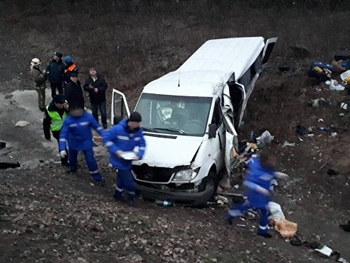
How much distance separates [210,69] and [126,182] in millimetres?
4348

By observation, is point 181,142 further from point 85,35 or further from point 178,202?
point 85,35

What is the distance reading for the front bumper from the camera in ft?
29.0

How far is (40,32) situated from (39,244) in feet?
54.1

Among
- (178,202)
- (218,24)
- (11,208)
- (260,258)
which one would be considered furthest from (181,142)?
(218,24)

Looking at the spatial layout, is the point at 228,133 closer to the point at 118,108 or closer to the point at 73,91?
the point at 118,108

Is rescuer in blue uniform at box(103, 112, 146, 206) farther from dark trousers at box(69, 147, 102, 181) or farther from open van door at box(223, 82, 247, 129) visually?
open van door at box(223, 82, 247, 129)

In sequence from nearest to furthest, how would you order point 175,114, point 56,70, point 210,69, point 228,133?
point 175,114 → point 228,133 → point 210,69 → point 56,70

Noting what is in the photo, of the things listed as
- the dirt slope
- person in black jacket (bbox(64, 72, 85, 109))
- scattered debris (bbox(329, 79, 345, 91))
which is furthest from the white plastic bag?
scattered debris (bbox(329, 79, 345, 91))

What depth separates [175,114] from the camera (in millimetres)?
9680

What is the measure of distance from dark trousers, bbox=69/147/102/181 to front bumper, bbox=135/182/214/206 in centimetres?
96

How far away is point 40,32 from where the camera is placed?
21.4 meters

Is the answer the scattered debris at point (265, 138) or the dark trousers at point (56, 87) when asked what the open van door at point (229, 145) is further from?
the dark trousers at point (56, 87)

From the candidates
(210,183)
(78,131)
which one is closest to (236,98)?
(210,183)

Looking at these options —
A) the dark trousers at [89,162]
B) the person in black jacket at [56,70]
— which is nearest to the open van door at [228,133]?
the dark trousers at [89,162]
